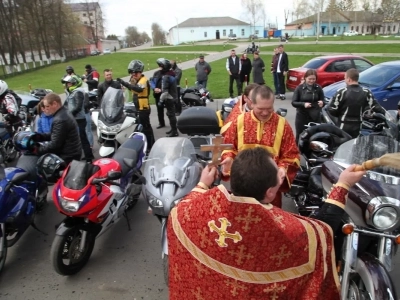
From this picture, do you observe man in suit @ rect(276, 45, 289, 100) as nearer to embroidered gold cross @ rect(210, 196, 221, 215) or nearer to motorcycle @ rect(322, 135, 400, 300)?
motorcycle @ rect(322, 135, 400, 300)

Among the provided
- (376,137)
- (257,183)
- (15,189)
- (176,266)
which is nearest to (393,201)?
(376,137)

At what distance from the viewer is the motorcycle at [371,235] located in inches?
87.7

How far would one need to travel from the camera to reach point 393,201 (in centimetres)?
224

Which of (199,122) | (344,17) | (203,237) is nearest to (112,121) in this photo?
(199,122)

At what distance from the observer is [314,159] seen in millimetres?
3809

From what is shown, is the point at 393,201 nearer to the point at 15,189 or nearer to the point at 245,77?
the point at 15,189

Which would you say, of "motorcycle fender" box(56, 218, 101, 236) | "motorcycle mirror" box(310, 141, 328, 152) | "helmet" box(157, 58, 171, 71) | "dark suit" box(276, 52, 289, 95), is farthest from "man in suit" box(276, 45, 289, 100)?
"motorcycle fender" box(56, 218, 101, 236)

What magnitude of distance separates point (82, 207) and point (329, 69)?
10825 millimetres

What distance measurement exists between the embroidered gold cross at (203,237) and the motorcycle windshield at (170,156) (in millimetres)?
1883

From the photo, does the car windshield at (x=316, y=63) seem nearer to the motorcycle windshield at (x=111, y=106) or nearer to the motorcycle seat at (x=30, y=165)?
the motorcycle windshield at (x=111, y=106)

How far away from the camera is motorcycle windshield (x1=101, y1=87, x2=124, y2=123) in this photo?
587 centimetres

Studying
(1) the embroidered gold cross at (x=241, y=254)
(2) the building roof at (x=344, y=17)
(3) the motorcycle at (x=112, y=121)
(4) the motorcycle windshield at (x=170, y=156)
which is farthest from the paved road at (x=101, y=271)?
(2) the building roof at (x=344, y=17)

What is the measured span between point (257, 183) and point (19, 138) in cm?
381

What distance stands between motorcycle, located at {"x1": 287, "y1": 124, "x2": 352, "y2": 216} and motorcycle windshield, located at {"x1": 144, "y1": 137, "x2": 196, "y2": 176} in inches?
50.8
